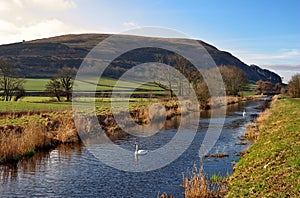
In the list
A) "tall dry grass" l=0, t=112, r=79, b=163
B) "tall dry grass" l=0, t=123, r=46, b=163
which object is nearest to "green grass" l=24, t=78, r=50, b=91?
"tall dry grass" l=0, t=112, r=79, b=163

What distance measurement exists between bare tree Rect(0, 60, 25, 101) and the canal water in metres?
33.4

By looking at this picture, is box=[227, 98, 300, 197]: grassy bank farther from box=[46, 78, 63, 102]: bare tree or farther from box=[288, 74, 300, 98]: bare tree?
box=[288, 74, 300, 98]: bare tree

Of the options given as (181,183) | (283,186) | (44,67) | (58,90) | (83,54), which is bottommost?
(181,183)

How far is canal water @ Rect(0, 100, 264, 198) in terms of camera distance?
13523mm

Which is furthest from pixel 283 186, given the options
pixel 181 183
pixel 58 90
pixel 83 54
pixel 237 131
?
pixel 83 54

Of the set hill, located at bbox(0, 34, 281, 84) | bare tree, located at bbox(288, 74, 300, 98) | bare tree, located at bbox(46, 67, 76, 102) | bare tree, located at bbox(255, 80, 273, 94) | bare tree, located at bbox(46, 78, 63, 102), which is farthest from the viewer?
bare tree, located at bbox(255, 80, 273, 94)

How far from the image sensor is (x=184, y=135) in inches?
1117

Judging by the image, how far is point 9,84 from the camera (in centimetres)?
5356

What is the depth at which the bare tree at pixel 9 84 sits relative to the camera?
52281 mm

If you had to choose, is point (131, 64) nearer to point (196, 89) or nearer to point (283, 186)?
point (196, 89)

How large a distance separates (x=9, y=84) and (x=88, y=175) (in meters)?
43.1

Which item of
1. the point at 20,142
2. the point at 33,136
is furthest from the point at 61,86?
the point at 20,142

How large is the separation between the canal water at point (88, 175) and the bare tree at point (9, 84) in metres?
33.4

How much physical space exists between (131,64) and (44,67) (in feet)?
145
